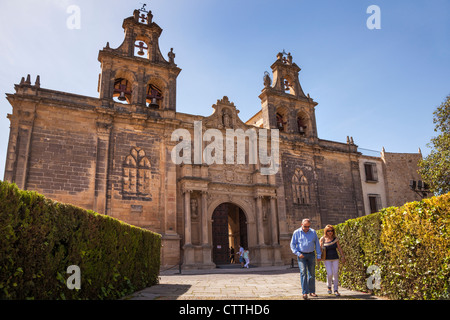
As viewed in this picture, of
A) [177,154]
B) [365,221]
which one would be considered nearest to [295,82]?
[177,154]

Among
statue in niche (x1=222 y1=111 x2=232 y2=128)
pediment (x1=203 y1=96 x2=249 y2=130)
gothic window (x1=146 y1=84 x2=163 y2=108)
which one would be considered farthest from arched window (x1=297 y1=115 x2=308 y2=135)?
gothic window (x1=146 y1=84 x2=163 y2=108)

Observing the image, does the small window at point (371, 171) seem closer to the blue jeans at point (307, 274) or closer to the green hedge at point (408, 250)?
the green hedge at point (408, 250)

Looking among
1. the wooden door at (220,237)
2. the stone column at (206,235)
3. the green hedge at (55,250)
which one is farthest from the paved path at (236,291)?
the wooden door at (220,237)

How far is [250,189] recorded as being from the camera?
19922 millimetres

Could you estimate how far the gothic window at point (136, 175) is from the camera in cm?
1720

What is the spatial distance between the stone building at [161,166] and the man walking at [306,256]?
10978mm

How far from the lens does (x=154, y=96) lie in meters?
19.8

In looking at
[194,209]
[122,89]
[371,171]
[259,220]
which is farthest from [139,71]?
[371,171]

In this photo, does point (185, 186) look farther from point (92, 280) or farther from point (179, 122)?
point (92, 280)

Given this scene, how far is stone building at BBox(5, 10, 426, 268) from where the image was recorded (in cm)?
1616

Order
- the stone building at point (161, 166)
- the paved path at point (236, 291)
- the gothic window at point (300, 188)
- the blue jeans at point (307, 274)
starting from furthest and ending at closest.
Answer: the gothic window at point (300, 188)
the stone building at point (161, 166)
the paved path at point (236, 291)
the blue jeans at point (307, 274)

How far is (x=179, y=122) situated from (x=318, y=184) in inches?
405
